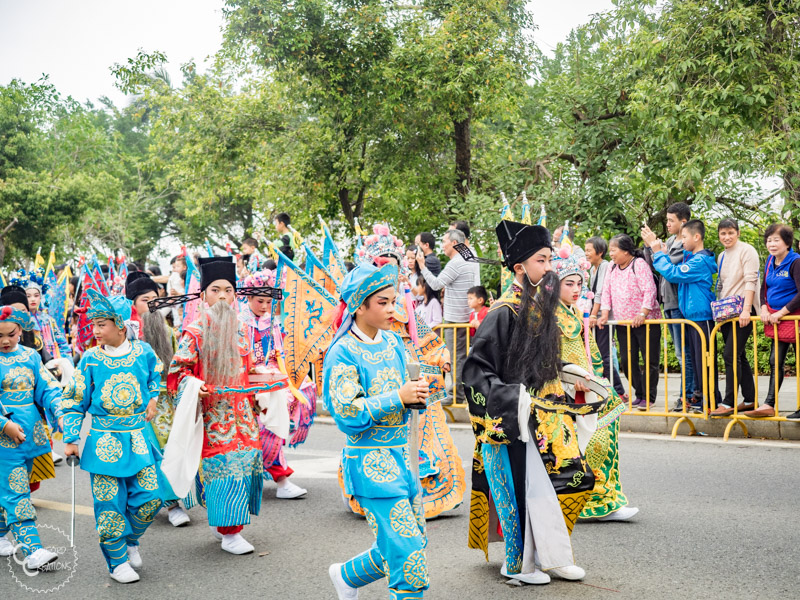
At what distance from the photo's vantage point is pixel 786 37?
11.2 meters

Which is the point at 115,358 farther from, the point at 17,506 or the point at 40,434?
the point at 17,506

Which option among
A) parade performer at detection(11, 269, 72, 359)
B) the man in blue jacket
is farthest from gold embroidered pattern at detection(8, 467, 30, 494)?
the man in blue jacket

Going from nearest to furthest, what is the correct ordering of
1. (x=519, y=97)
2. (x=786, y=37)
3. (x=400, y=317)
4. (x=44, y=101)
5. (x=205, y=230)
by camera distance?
(x=400, y=317) → (x=786, y=37) → (x=519, y=97) → (x=44, y=101) → (x=205, y=230)

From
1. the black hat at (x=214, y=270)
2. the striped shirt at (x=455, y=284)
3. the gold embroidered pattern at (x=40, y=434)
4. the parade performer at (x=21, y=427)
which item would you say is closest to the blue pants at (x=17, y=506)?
the parade performer at (x=21, y=427)

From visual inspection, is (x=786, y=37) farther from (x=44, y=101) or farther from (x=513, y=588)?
(x=44, y=101)

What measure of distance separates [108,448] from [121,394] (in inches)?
13.7

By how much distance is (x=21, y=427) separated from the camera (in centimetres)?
585

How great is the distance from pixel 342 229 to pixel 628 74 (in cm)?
835

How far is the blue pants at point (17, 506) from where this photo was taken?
18.4ft

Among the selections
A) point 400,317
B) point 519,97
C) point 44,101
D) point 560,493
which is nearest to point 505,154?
point 519,97

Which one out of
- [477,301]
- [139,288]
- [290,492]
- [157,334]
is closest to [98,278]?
[139,288]

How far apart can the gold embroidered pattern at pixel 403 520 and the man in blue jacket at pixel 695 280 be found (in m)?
5.93

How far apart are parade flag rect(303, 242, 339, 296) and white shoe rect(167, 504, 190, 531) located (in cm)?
223

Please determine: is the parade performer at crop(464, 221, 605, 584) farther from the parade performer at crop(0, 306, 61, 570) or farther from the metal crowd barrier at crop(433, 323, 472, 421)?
the metal crowd barrier at crop(433, 323, 472, 421)
